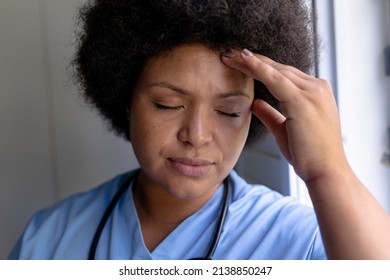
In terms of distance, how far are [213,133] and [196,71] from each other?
0.12 m

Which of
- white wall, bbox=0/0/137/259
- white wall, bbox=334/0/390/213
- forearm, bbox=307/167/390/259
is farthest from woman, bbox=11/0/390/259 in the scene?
white wall, bbox=0/0/137/259

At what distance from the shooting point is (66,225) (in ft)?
2.99

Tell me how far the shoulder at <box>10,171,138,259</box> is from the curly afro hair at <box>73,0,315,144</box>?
0.27 meters

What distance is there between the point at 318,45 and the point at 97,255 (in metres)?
0.70

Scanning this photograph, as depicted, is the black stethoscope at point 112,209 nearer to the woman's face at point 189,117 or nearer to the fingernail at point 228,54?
the woman's face at point 189,117

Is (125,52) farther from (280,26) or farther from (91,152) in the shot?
(91,152)

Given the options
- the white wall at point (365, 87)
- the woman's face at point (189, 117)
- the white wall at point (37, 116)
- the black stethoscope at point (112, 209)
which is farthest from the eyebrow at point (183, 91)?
the white wall at point (37, 116)

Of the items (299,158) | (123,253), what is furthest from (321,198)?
(123,253)

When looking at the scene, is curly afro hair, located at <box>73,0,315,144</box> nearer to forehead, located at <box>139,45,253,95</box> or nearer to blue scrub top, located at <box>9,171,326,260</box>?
forehead, located at <box>139,45,253,95</box>

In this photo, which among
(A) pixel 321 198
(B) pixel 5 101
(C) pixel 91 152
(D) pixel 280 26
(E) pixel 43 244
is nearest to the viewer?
(A) pixel 321 198

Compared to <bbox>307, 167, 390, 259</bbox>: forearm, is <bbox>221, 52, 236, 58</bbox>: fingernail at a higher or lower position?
higher

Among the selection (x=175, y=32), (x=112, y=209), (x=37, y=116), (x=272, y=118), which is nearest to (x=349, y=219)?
(x=272, y=118)

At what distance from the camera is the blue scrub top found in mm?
738

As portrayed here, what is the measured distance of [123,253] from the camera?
82 cm
